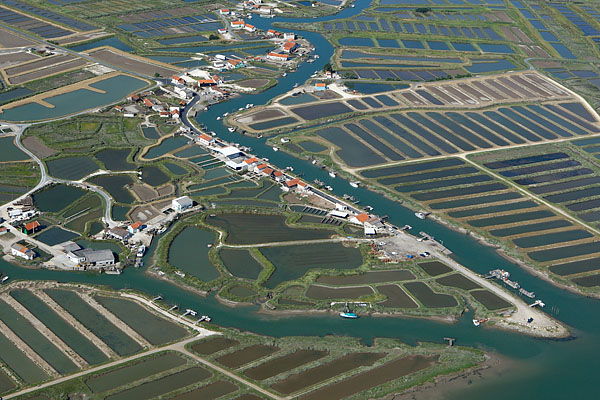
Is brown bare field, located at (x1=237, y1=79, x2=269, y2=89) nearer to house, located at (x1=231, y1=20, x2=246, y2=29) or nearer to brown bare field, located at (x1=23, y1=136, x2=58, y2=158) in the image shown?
house, located at (x1=231, y1=20, x2=246, y2=29)

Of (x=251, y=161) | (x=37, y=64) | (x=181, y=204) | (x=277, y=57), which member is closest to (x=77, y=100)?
(x=37, y=64)

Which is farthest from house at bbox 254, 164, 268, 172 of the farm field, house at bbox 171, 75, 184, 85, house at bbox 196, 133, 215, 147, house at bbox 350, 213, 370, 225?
house at bbox 171, 75, 184, 85

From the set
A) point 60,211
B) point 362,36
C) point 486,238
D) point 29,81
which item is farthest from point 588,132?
point 29,81

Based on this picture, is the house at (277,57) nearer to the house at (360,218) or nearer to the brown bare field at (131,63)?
the brown bare field at (131,63)

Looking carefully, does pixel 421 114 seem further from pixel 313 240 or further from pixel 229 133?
pixel 313 240

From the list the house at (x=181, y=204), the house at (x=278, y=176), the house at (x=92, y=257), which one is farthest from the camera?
the house at (x=278, y=176)

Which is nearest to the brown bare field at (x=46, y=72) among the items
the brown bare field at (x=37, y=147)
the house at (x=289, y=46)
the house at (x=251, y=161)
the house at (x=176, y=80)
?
the house at (x=176, y=80)
